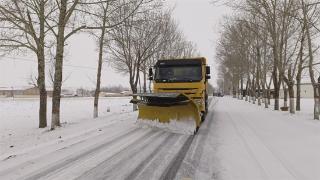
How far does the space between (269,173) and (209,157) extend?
1.96m

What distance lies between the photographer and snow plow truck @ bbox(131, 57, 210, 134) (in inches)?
553

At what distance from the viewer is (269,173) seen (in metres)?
7.50

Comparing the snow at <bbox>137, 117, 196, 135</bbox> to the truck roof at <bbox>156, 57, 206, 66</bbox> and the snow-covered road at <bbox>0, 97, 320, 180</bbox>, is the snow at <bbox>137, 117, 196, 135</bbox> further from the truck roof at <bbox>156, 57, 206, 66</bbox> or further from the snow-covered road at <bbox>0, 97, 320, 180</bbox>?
the truck roof at <bbox>156, 57, 206, 66</bbox>

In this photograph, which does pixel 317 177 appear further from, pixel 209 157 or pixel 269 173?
A: pixel 209 157

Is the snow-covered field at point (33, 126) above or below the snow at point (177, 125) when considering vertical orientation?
below

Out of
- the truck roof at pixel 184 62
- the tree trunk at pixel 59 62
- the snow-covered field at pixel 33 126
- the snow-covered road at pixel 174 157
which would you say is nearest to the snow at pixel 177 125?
the snow-covered road at pixel 174 157

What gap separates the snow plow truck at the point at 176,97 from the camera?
1405 centimetres

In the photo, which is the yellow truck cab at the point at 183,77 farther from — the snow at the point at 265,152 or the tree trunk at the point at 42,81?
the tree trunk at the point at 42,81

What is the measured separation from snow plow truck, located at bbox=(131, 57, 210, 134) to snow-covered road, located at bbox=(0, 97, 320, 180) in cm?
84

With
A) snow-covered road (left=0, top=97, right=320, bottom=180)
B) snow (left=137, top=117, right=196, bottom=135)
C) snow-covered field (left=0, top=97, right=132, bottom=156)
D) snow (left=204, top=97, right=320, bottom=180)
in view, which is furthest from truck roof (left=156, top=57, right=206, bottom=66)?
snow-covered road (left=0, top=97, right=320, bottom=180)

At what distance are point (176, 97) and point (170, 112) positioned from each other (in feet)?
2.83

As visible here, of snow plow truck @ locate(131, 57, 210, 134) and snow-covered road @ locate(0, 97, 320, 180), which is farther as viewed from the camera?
snow plow truck @ locate(131, 57, 210, 134)

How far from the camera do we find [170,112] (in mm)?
14641

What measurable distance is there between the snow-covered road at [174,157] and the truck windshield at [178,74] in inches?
133
